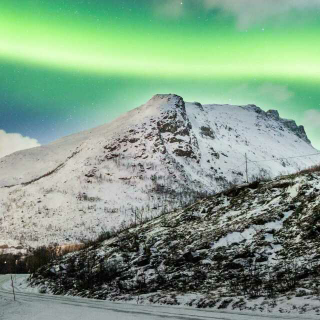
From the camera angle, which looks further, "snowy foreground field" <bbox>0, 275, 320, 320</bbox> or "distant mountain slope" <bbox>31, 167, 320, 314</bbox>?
"distant mountain slope" <bbox>31, 167, 320, 314</bbox>

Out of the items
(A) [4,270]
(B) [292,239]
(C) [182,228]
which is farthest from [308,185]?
(A) [4,270]

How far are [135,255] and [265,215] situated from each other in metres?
10.2

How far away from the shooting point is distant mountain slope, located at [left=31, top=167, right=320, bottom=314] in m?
16.1

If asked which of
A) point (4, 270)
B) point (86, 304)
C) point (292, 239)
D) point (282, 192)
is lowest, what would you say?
point (4, 270)

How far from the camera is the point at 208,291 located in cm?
1714

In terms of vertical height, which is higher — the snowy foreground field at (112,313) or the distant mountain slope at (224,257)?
the distant mountain slope at (224,257)

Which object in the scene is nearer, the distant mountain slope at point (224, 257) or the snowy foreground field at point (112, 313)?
the snowy foreground field at point (112, 313)

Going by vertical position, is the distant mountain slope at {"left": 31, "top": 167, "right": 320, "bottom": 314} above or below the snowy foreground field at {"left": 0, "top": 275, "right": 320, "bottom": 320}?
above

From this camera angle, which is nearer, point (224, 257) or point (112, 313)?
point (112, 313)

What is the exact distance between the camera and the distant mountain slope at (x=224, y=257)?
1606cm

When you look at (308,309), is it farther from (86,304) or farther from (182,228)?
(182,228)

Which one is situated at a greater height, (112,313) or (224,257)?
(224,257)

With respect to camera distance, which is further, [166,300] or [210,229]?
[210,229]

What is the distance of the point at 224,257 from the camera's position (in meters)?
21.7
